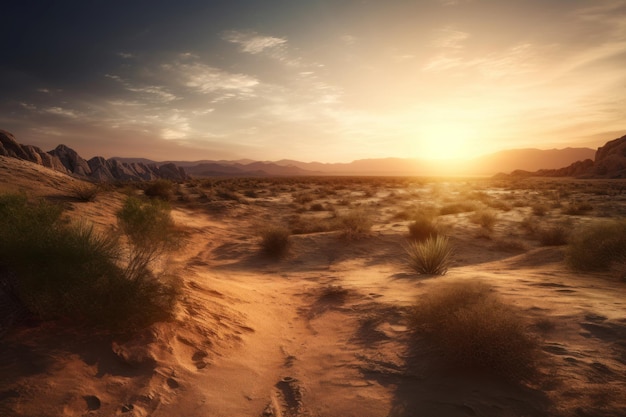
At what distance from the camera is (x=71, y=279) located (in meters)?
3.94

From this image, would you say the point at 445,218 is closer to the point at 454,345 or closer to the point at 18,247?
the point at 454,345

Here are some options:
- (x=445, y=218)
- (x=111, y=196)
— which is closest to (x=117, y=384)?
(x=111, y=196)

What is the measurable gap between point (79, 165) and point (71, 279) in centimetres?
7022

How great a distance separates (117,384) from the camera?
3.40 m

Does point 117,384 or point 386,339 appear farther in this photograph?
point 386,339

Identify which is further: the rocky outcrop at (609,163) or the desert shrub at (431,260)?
the rocky outcrop at (609,163)

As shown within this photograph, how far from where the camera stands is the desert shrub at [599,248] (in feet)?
23.7

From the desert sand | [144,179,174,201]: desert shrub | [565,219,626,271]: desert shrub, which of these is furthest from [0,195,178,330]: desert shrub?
[144,179,174,201]: desert shrub

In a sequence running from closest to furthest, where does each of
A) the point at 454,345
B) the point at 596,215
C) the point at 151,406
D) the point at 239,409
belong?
the point at 151,406 < the point at 239,409 < the point at 454,345 < the point at 596,215

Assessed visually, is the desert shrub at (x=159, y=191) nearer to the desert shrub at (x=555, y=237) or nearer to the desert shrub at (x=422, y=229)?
the desert shrub at (x=422, y=229)

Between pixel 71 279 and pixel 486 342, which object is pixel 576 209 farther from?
pixel 71 279

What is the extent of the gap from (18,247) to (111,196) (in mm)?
12928

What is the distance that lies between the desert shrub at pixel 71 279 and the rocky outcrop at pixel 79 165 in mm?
A: 38060

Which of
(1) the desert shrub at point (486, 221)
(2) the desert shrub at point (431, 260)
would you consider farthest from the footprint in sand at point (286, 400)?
(1) the desert shrub at point (486, 221)
